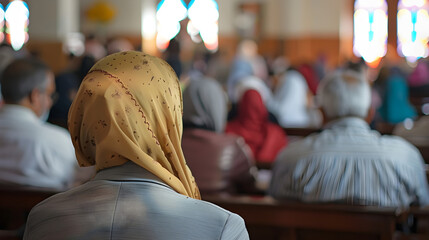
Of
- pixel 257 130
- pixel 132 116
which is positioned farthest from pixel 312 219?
pixel 257 130

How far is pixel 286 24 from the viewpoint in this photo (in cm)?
1736

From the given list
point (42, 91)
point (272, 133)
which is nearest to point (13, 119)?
point (42, 91)

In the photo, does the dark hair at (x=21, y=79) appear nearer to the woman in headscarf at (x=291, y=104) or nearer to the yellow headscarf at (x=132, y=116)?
the yellow headscarf at (x=132, y=116)

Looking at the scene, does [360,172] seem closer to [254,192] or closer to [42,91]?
[254,192]

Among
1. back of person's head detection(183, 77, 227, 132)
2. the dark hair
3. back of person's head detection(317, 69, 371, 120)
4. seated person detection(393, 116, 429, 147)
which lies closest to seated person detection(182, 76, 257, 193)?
back of person's head detection(183, 77, 227, 132)

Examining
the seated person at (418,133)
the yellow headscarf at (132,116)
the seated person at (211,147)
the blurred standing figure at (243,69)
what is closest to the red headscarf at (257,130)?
the seated person at (418,133)

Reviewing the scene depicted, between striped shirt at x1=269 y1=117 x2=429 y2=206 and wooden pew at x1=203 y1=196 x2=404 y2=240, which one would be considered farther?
striped shirt at x1=269 y1=117 x2=429 y2=206

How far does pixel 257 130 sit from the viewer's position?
5238mm

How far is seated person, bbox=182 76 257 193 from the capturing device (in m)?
3.39

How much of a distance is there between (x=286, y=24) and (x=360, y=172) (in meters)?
14.7

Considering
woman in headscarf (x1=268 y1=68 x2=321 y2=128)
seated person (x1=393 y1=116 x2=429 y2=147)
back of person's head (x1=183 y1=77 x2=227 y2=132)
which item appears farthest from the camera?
woman in headscarf (x1=268 y1=68 x2=321 y2=128)

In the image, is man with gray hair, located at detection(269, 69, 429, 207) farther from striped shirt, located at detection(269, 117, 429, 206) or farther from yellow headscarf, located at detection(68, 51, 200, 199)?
yellow headscarf, located at detection(68, 51, 200, 199)

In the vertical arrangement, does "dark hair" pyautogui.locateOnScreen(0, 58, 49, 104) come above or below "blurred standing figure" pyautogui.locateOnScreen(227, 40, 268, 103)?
above

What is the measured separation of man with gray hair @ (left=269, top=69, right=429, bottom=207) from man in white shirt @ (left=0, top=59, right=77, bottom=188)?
3.39 feet
